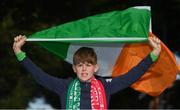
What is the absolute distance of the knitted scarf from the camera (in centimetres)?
515

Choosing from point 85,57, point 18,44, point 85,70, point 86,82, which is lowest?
point 86,82

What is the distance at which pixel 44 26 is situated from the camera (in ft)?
41.0

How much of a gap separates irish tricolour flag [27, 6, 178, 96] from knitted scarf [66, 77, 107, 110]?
0.53 metres

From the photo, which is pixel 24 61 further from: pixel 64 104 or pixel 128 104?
pixel 128 104

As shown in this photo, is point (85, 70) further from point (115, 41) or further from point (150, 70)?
point (150, 70)

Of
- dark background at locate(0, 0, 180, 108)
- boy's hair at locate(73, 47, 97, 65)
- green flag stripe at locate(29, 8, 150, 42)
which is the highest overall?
green flag stripe at locate(29, 8, 150, 42)

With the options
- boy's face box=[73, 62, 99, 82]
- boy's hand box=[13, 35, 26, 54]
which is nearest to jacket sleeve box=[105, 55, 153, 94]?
boy's face box=[73, 62, 99, 82]

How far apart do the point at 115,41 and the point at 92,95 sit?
0.68 meters

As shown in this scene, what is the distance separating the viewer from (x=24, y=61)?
533cm

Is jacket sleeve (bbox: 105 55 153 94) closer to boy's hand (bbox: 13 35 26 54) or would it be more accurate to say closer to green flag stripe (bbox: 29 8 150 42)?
green flag stripe (bbox: 29 8 150 42)

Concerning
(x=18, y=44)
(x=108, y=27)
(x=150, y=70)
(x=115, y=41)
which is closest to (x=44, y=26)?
(x=150, y=70)

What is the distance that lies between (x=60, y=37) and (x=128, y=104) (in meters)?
8.84

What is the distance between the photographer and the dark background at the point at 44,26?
12.0m

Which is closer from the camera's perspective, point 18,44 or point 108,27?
point 18,44
